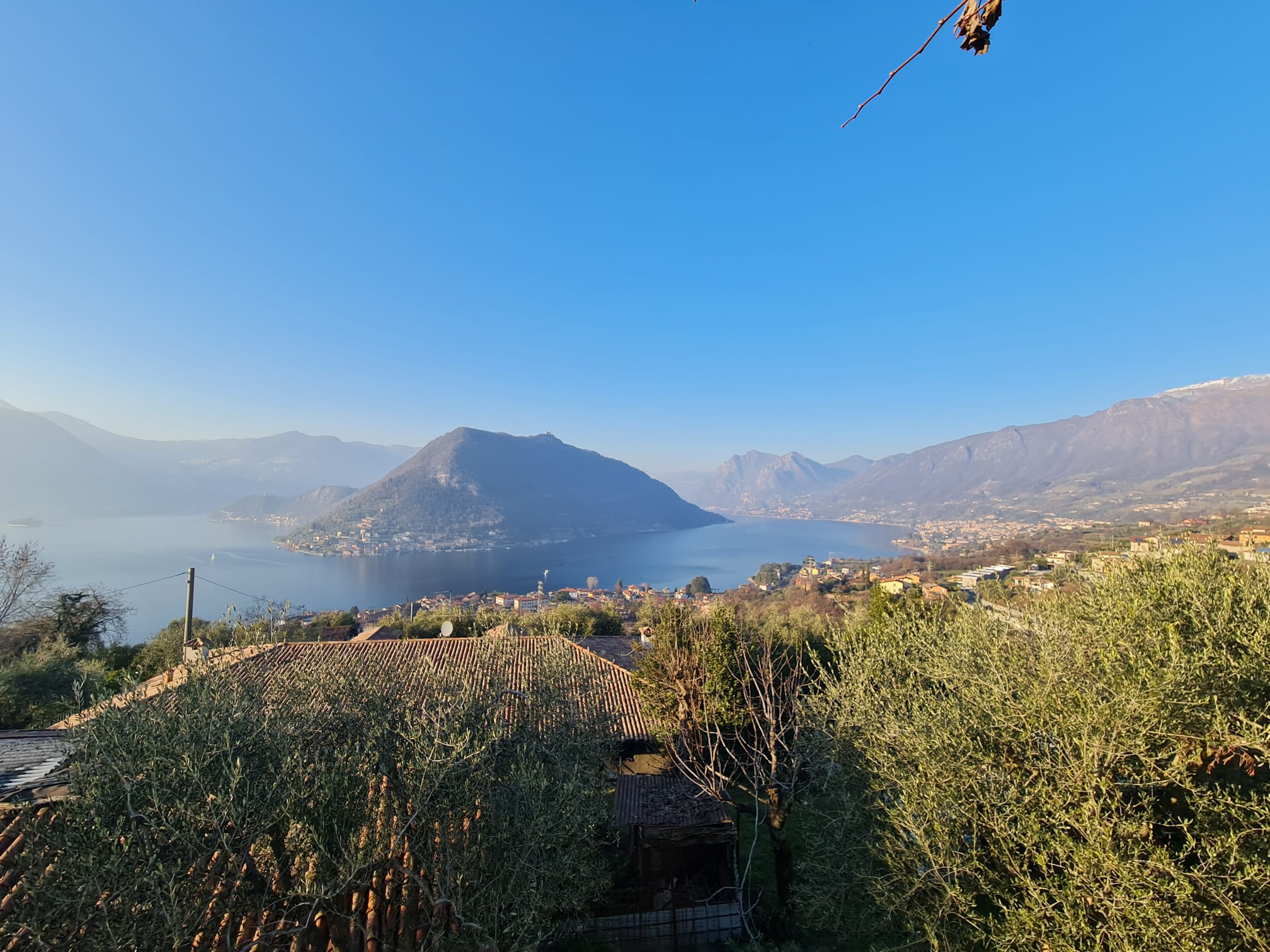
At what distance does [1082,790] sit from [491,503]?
5351 inches

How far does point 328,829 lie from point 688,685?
25.4 ft

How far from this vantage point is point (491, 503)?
5315 inches

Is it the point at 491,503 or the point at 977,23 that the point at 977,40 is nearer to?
the point at 977,23

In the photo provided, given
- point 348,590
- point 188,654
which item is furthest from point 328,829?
point 348,590

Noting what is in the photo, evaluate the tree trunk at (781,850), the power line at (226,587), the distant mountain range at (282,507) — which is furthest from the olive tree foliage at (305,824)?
the distant mountain range at (282,507)

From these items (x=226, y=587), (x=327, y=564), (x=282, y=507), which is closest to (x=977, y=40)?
(x=226, y=587)

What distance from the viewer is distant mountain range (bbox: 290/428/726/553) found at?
376 feet

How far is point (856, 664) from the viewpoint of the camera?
10148 mm

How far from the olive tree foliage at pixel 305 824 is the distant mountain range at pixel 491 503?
106m

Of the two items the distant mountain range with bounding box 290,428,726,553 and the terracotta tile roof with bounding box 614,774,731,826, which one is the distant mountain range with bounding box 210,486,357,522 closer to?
the distant mountain range with bounding box 290,428,726,553

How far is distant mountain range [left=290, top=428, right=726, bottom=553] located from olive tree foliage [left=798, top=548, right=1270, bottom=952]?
108m

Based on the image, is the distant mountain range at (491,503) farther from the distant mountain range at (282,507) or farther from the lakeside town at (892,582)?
the lakeside town at (892,582)

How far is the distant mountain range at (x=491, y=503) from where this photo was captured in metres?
115

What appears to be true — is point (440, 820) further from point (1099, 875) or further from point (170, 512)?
point (170, 512)
